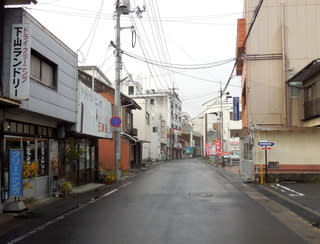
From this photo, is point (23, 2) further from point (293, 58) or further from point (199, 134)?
point (199, 134)

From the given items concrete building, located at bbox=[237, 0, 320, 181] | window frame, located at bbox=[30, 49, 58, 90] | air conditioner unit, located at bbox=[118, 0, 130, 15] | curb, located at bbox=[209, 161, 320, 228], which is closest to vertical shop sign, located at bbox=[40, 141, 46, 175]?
window frame, located at bbox=[30, 49, 58, 90]

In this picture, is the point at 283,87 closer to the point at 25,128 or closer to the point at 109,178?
the point at 109,178

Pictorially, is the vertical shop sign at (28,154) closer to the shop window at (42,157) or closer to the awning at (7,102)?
the shop window at (42,157)

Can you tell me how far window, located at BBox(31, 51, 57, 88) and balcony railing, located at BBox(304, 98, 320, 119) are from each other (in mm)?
13845

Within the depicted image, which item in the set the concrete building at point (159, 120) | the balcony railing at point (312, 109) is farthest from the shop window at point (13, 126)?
the concrete building at point (159, 120)

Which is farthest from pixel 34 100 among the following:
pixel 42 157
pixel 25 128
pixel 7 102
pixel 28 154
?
pixel 42 157

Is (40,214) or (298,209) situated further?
(298,209)

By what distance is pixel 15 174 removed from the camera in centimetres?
1066

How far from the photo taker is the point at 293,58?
23000 millimetres

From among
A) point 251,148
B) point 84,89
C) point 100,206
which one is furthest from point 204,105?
point 100,206

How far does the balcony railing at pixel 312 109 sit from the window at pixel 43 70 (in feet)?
45.4

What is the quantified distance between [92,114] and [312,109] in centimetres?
1237

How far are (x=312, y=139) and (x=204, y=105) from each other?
202 feet

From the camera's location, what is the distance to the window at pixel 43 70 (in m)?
12.6
